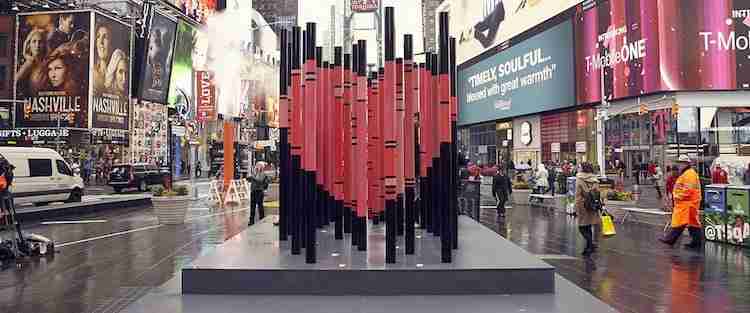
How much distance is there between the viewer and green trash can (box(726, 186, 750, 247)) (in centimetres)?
1139

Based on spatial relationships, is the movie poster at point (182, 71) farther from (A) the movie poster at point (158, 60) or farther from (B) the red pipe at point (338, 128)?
(B) the red pipe at point (338, 128)

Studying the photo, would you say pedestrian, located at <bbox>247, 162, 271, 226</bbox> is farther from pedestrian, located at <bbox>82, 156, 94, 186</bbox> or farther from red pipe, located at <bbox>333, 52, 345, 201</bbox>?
pedestrian, located at <bbox>82, 156, 94, 186</bbox>

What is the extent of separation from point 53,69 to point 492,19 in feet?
104

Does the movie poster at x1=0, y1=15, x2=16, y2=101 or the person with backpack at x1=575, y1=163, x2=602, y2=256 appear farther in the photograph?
the movie poster at x1=0, y1=15, x2=16, y2=101

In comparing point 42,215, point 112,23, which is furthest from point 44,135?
point 42,215

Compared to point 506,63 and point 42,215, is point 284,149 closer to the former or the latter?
point 42,215

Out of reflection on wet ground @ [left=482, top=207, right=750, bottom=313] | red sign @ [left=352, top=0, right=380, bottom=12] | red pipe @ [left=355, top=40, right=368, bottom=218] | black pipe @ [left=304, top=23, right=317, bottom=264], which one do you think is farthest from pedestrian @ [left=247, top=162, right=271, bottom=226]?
red pipe @ [left=355, top=40, right=368, bottom=218]

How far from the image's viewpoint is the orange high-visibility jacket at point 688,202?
11.2 m

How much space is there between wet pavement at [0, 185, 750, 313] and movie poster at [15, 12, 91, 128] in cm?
2683

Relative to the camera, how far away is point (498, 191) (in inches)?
753

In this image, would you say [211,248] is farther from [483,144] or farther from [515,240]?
[483,144]

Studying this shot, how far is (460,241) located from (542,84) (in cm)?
3146

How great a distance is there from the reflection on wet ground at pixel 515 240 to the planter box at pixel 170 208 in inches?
17.0

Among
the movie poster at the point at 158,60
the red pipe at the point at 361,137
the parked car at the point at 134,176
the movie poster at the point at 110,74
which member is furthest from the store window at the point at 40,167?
the movie poster at the point at 158,60
